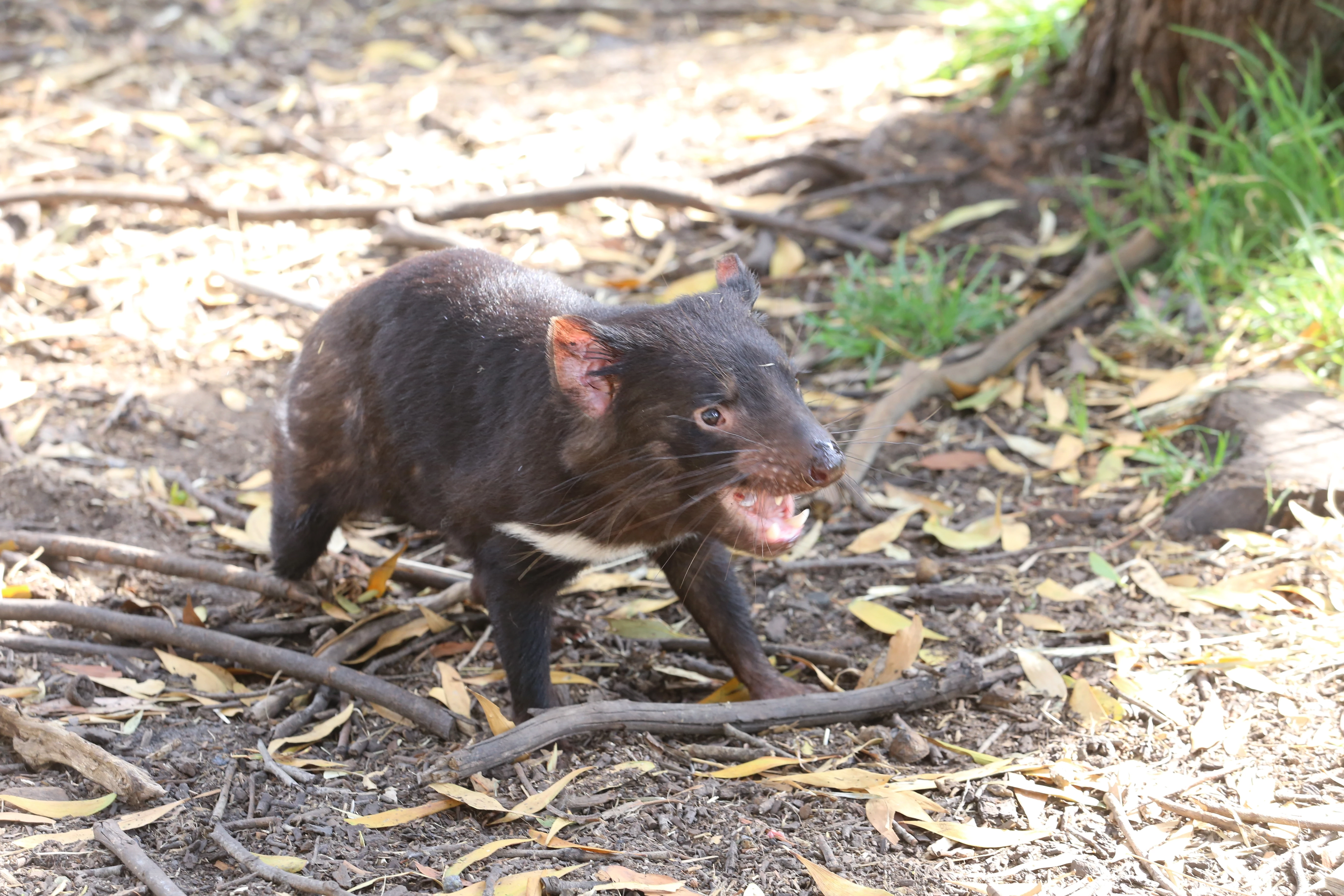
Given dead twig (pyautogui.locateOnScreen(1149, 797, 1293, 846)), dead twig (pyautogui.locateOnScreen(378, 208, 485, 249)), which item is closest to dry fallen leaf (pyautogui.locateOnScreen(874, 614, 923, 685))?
dead twig (pyautogui.locateOnScreen(1149, 797, 1293, 846))

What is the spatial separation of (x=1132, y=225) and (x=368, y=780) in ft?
10.9

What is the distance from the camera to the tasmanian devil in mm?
2482

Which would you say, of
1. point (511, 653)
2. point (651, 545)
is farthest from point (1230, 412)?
point (511, 653)

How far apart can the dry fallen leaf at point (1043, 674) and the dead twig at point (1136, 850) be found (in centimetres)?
42

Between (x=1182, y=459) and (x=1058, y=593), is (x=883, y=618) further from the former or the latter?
(x=1182, y=459)

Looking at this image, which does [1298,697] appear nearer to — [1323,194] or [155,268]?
[1323,194]

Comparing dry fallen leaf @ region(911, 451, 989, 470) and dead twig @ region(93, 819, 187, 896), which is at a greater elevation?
dead twig @ region(93, 819, 187, 896)

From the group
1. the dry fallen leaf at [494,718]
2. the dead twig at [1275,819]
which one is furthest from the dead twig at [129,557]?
the dead twig at [1275,819]

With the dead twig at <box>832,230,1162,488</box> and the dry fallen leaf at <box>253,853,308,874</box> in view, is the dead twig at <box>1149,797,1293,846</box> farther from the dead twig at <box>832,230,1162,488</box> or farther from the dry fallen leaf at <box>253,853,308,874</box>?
the dry fallen leaf at <box>253,853,308,874</box>

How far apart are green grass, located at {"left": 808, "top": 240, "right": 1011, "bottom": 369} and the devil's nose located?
192 centimetres

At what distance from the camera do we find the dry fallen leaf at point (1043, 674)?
2838 millimetres

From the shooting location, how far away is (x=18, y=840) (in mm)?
2264

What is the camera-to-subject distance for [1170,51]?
4.67m

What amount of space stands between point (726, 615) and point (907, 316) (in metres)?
1.82
